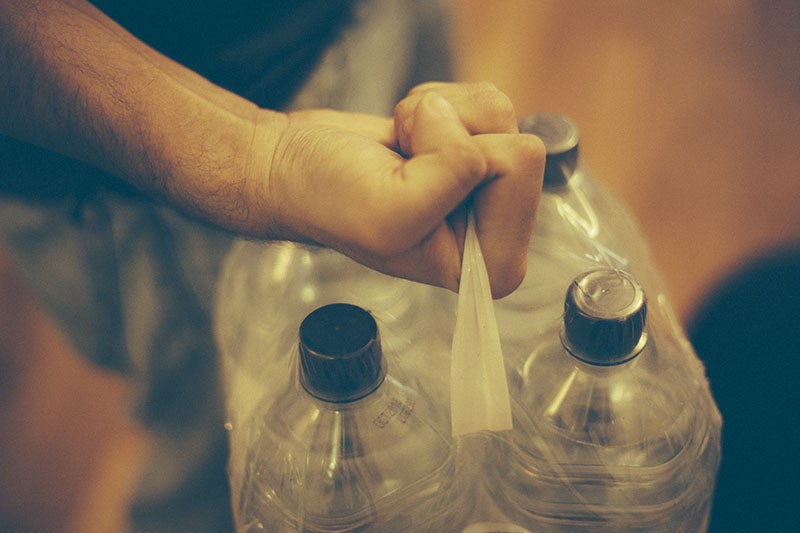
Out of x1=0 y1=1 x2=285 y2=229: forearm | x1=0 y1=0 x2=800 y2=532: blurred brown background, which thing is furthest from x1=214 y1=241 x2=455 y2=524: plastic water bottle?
x1=0 y1=0 x2=800 y2=532: blurred brown background

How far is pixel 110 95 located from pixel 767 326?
72 centimetres

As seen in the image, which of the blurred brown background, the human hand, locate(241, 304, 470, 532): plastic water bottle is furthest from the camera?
the blurred brown background

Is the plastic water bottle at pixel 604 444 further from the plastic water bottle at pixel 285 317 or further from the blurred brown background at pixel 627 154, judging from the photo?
the blurred brown background at pixel 627 154

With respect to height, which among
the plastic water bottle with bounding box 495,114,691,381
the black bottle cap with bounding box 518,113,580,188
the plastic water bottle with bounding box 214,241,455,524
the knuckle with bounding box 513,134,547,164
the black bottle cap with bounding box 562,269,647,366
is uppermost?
the knuckle with bounding box 513,134,547,164

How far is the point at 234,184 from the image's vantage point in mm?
460

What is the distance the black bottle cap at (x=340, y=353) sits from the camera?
1.31 feet

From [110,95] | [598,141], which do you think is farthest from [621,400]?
[598,141]

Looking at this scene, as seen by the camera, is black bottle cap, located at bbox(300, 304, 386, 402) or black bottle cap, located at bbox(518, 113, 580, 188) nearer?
black bottle cap, located at bbox(300, 304, 386, 402)

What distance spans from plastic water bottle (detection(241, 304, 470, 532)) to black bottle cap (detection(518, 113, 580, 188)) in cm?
20

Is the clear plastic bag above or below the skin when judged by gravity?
below

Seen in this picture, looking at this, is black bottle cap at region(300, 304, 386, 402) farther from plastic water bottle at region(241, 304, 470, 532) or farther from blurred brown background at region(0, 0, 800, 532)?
blurred brown background at region(0, 0, 800, 532)

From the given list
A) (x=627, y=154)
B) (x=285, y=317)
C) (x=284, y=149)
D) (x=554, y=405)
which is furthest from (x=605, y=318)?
(x=627, y=154)

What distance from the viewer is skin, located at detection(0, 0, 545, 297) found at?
1.22ft

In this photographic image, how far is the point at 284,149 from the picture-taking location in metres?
0.44
